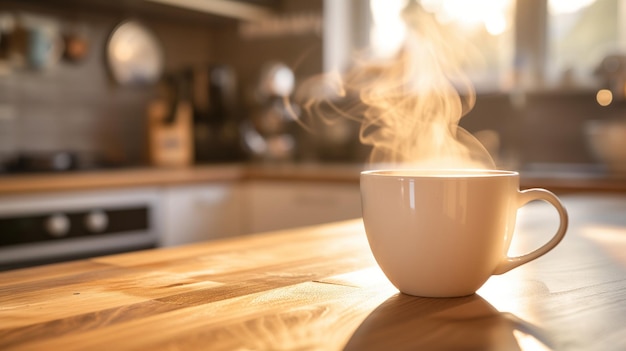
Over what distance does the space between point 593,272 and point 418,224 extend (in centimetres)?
25

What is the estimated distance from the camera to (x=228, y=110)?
3143mm

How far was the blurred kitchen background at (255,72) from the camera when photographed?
2631 millimetres

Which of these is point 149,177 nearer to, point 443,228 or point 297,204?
point 297,204

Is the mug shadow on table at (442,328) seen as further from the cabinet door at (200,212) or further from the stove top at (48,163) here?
the stove top at (48,163)

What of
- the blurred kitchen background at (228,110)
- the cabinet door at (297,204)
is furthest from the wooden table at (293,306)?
the cabinet door at (297,204)

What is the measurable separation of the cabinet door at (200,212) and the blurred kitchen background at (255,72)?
0.42 m

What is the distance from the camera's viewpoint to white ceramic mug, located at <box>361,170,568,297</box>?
22.2 inches

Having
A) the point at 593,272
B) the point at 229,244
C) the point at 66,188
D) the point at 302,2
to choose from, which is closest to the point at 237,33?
the point at 302,2

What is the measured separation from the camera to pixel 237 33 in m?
3.53

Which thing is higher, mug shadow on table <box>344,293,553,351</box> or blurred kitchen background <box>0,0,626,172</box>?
blurred kitchen background <box>0,0,626,172</box>

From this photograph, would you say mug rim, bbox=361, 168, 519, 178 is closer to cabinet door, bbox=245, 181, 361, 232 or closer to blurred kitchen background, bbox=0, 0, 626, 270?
blurred kitchen background, bbox=0, 0, 626, 270

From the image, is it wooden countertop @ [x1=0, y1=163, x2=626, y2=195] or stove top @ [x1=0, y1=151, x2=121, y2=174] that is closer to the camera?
wooden countertop @ [x1=0, y1=163, x2=626, y2=195]

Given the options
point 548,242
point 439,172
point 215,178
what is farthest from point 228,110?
point 548,242

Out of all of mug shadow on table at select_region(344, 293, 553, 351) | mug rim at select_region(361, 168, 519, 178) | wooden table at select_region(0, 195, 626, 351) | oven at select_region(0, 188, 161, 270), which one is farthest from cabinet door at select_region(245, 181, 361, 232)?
mug shadow on table at select_region(344, 293, 553, 351)
